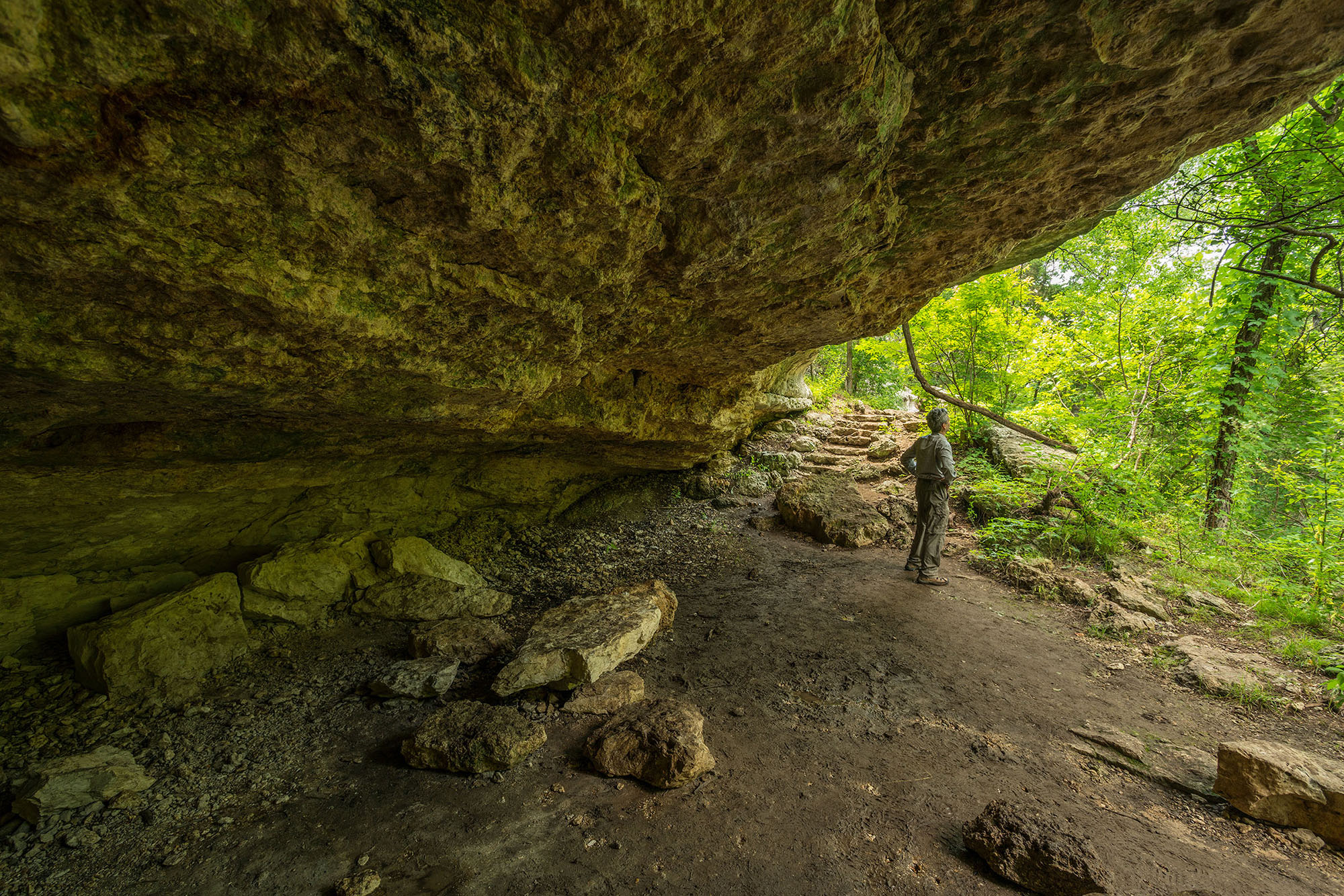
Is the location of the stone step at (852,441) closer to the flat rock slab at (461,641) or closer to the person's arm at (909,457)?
the person's arm at (909,457)

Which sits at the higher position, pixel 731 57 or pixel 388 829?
pixel 731 57

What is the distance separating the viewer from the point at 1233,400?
23.5 ft

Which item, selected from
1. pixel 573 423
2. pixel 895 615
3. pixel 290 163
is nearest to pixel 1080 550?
pixel 895 615

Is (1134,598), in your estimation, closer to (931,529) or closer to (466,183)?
(931,529)

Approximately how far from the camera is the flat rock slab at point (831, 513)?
27.0 feet

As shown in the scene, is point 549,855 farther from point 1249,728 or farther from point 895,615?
point 1249,728

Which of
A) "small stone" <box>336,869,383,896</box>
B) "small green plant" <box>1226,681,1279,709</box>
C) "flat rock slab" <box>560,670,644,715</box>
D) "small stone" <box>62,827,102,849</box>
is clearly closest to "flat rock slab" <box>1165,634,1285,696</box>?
"small green plant" <box>1226,681,1279,709</box>

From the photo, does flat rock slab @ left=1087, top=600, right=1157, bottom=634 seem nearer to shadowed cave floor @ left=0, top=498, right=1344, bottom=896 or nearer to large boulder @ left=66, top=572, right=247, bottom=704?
shadowed cave floor @ left=0, top=498, right=1344, bottom=896

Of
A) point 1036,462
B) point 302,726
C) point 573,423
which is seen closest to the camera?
point 302,726

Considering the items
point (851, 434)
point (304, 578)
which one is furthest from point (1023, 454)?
point (304, 578)

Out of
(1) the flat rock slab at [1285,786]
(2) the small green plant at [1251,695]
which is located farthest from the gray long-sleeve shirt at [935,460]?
(1) the flat rock slab at [1285,786]

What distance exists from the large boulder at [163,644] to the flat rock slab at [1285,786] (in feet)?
25.8

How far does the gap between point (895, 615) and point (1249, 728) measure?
2.76 meters

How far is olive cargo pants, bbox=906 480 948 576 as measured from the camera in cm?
700
